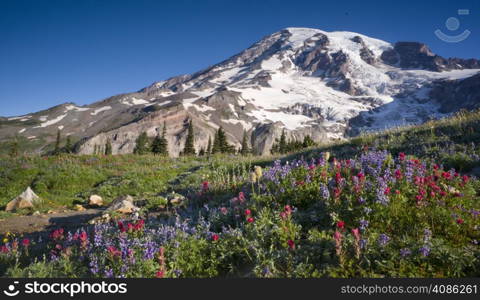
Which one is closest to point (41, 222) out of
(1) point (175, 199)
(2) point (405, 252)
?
(1) point (175, 199)

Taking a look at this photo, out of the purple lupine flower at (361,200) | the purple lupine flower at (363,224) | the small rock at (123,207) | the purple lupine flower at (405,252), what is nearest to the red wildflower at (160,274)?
the purple lupine flower at (363,224)

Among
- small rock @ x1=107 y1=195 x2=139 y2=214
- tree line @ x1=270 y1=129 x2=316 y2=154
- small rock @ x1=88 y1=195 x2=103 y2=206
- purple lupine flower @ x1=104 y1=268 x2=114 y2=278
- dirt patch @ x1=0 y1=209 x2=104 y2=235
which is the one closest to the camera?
purple lupine flower @ x1=104 y1=268 x2=114 y2=278

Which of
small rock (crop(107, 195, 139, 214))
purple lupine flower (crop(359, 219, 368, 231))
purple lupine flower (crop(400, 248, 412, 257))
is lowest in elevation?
small rock (crop(107, 195, 139, 214))

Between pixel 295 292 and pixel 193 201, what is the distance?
16.4 feet

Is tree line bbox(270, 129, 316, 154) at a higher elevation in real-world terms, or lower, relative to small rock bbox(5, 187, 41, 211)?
higher

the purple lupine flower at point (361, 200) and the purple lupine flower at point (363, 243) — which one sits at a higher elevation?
the purple lupine flower at point (361, 200)

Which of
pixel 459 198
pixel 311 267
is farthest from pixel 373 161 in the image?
pixel 311 267

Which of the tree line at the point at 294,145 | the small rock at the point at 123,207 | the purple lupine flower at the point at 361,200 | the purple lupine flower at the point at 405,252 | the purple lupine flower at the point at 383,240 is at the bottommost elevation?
the small rock at the point at 123,207

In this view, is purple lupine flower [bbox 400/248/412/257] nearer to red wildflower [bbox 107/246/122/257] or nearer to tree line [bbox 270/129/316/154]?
red wildflower [bbox 107/246/122/257]

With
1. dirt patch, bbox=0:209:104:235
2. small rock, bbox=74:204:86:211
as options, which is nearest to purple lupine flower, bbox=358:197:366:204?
dirt patch, bbox=0:209:104:235

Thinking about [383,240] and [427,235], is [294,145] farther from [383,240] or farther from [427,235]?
[383,240]

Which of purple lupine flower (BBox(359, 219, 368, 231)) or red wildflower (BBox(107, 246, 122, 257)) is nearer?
red wildflower (BBox(107, 246, 122, 257))

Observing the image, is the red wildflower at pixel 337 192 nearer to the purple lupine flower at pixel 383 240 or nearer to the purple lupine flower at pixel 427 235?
the purple lupine flower at pixel 383 240

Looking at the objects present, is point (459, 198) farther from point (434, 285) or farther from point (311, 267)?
point (311, 267)
